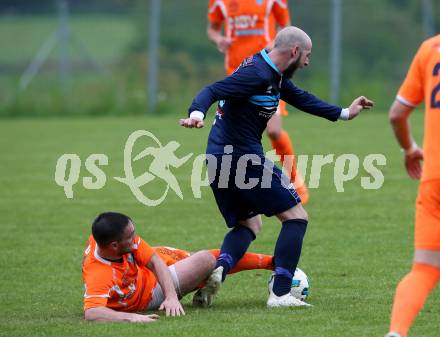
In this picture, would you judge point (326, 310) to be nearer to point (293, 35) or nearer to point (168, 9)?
point (293, 35)

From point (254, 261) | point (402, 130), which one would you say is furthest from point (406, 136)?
point (254, 261)

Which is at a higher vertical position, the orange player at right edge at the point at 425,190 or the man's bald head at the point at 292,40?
the man's bald head at the point at 292,40

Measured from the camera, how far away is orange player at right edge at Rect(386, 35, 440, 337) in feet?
15.1

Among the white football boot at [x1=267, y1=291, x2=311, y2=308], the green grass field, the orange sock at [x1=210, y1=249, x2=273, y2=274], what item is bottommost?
the green grass field

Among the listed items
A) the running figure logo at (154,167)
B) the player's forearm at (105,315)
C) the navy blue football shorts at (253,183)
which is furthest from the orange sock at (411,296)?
the running figure logo at (154,167)

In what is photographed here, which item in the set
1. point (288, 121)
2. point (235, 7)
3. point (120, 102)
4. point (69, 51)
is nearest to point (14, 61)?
point (69, 51)

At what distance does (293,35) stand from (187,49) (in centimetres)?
1810

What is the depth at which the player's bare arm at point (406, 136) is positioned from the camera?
4719 millimetres

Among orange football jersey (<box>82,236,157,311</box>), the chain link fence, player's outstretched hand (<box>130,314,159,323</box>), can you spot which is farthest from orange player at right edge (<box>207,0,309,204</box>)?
the chain link fence

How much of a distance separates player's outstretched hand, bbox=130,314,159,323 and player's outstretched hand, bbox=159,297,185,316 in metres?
0.08

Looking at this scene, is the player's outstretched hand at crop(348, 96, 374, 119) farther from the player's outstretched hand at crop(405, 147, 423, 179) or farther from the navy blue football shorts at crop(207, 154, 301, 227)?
the player's outstretched hand at crop(405, 147, 423, 179)

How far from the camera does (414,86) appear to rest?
4.69m

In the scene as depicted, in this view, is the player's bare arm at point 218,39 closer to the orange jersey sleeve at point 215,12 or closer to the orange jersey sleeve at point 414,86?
the orange jersey sleeve at point 215,12

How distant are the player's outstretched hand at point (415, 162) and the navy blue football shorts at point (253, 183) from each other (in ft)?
4.71
